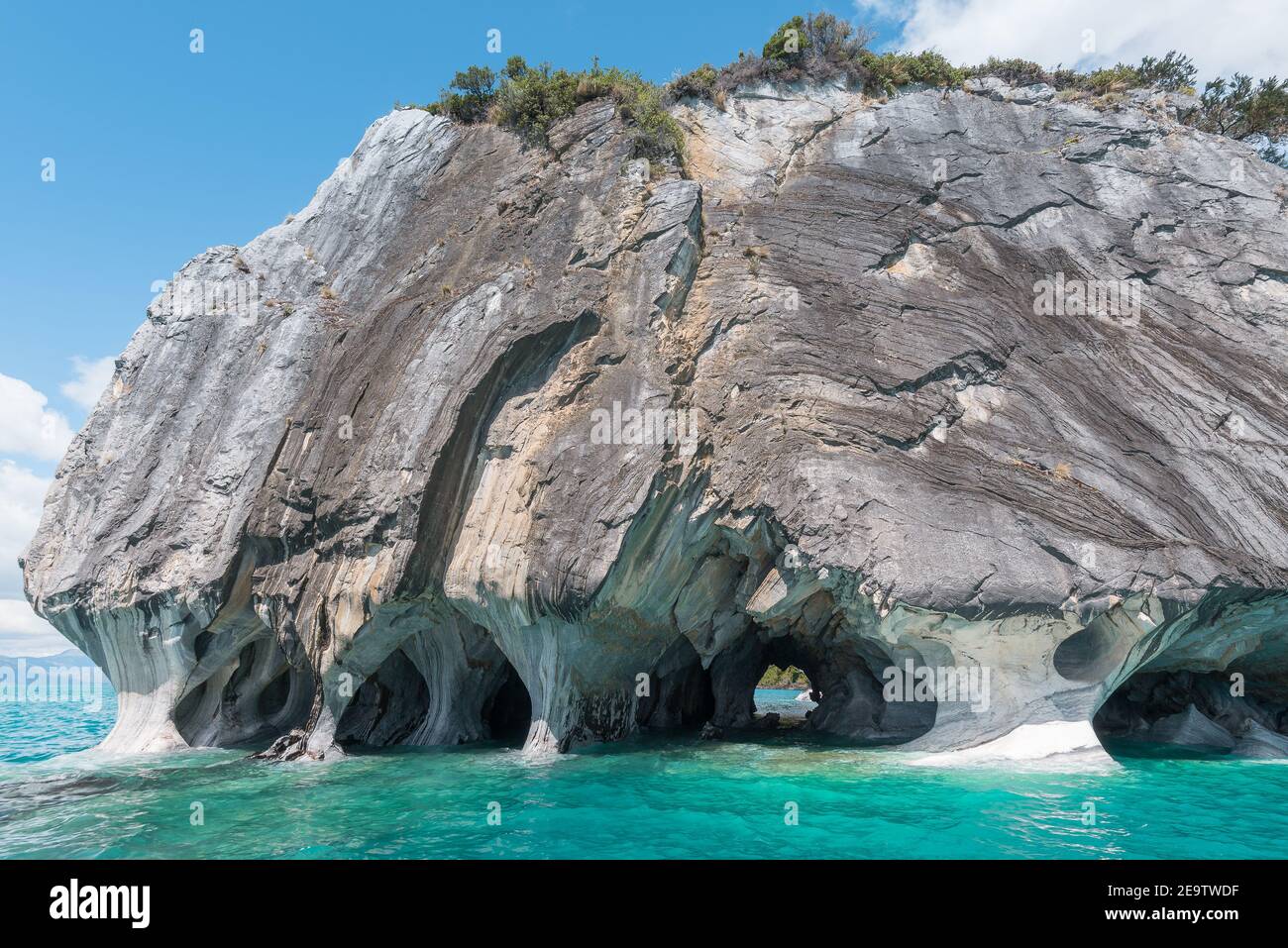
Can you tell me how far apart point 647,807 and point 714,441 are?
28.8 ft

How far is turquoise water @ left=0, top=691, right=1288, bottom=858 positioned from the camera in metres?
10.0

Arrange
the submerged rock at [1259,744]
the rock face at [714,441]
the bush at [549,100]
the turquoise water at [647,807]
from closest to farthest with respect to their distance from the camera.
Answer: the turquoise water at [647,807] → the rock face at [714,441] → the submerged rock at [1259,744] → the bush at [549,100]

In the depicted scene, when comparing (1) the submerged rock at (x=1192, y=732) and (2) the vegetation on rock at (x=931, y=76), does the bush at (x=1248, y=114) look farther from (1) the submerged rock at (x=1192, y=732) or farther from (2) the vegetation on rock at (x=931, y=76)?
(1) the submerged rock at (x=1192, y=732)

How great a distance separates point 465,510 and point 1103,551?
13611 millimetres

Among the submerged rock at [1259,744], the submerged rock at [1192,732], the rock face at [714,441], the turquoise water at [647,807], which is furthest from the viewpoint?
the submerged rock at [1192,732]

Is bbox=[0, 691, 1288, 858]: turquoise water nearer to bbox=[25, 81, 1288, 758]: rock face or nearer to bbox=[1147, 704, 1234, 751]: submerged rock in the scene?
bbox=[25, 81, 1288, 758]: rock face

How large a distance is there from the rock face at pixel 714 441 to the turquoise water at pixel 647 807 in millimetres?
2349

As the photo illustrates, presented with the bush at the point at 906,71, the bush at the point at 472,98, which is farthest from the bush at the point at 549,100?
the bush at the point at 906,71

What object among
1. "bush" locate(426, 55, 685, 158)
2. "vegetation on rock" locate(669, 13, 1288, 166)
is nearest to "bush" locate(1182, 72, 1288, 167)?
"vegetation on rock" locate(669, 13, 1288, 166)

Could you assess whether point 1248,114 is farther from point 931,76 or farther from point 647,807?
point 647,807

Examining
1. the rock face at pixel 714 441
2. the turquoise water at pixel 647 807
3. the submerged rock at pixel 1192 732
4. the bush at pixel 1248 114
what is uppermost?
the bush at pixel 1248 114

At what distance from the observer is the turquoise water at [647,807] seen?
10039 millimetres

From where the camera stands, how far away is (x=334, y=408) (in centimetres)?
2039
